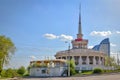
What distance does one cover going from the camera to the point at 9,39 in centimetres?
7412

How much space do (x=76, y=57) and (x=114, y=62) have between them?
20.4 meters

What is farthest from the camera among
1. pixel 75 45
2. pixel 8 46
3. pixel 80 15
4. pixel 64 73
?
Answer: pixel 80 15

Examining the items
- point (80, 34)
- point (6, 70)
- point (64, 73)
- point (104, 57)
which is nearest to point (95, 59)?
point (104, 57)

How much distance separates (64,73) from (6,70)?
22.1m

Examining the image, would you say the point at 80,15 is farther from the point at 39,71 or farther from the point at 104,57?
the point at 39,71

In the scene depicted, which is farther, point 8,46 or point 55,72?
point 55,72

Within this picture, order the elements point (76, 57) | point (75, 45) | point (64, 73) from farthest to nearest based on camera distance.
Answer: point (75, 45), point (76, 57), point (64, 73)

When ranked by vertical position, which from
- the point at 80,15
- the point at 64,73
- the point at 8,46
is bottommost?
the point at 64,73

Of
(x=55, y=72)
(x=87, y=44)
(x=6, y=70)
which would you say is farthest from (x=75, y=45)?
(x=6, y=70)

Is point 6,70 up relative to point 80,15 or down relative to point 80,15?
down

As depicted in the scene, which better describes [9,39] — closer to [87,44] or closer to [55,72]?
[55,72]

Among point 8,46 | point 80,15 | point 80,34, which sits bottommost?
point 8,46

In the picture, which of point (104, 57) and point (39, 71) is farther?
point (104, 57)

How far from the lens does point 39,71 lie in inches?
3627
